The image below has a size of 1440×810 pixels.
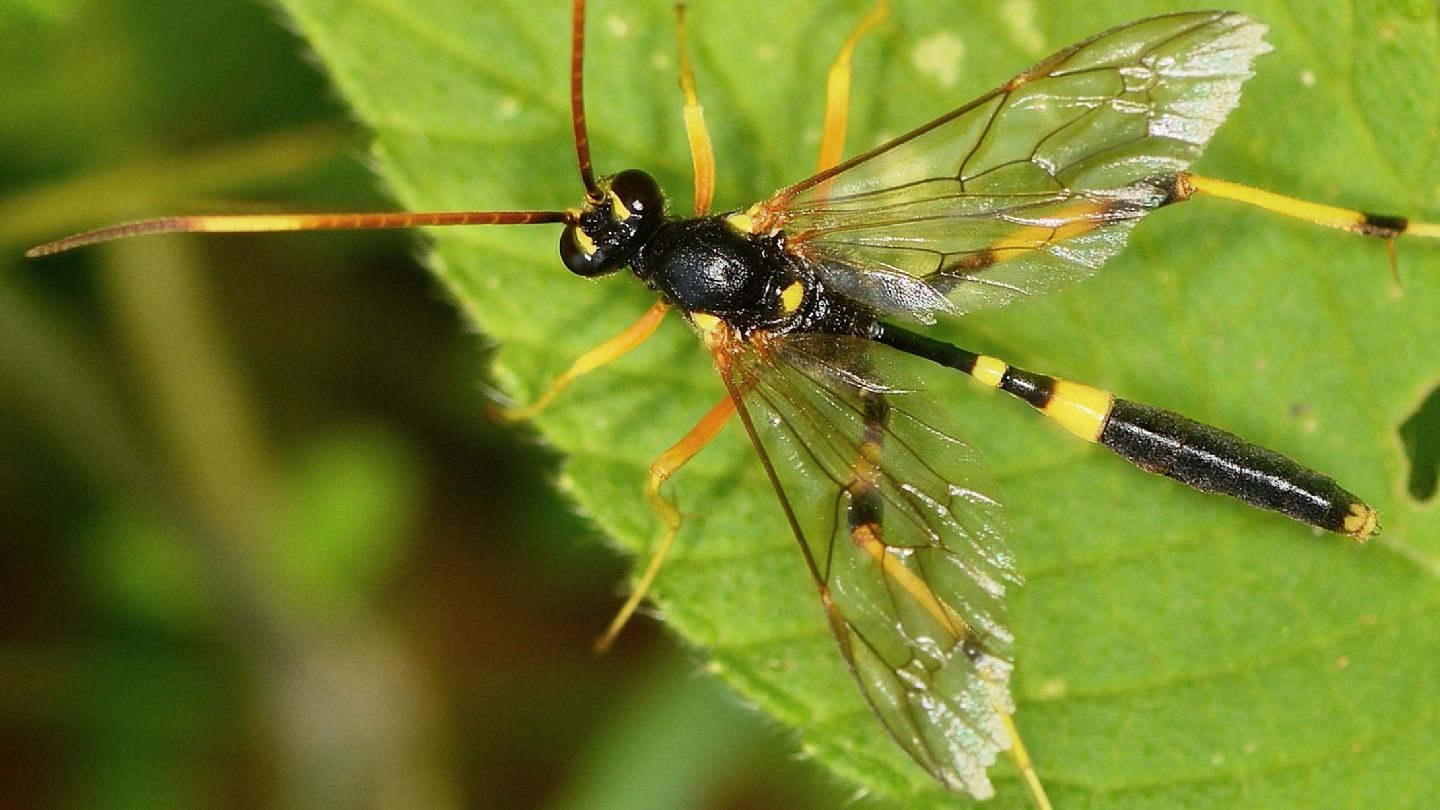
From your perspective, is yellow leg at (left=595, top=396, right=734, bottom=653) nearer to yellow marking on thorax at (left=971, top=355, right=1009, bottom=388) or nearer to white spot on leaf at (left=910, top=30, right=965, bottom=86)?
yellow marking on thorax at (left=971, top=355, right=1009, bottom=388)

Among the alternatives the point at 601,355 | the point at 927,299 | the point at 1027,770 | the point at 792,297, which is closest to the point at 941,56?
the point at 927,299

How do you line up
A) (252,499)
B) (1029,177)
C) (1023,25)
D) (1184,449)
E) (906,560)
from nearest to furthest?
(906,560) → (1184,449) → (1029,177) → (1023,25) → (252,499)

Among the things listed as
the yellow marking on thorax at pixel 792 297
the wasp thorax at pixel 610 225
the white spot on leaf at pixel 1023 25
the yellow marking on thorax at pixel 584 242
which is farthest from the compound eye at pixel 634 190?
the white spot on leaf at pixel 1023 25

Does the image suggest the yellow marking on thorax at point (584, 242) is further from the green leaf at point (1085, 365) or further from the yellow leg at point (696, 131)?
the yellow leg at point (696, 131)

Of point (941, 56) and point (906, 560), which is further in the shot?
point (941, 56)

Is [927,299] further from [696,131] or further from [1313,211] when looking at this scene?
[1313,211]

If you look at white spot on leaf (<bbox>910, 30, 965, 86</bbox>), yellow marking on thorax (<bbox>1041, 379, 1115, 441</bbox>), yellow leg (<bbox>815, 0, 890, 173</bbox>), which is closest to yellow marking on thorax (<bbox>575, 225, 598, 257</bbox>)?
yellow leg (<bbox>815, 0, 890, 173</bbox>)

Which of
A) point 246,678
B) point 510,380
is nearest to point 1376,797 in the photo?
point 510,380

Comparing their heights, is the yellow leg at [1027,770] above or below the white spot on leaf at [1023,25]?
below
